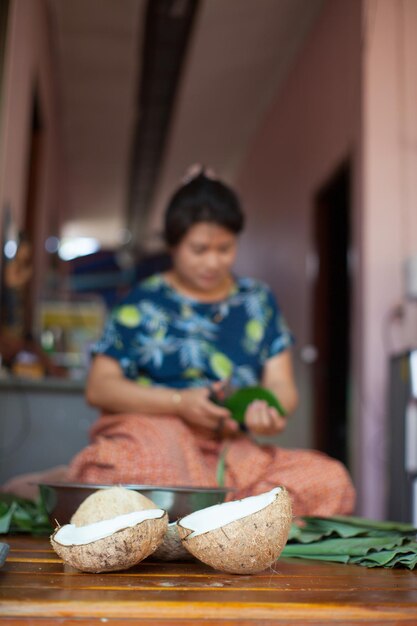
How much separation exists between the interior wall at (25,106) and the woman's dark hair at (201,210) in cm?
134

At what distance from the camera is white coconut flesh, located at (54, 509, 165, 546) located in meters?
0.94

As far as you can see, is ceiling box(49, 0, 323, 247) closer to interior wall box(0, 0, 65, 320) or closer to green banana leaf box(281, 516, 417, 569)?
interior wall box(0, 0, 65, 320)

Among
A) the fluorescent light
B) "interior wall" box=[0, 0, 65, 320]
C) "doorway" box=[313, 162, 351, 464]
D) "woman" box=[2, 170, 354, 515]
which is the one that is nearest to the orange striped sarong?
"woman" box=[2, 170, 354, 515]

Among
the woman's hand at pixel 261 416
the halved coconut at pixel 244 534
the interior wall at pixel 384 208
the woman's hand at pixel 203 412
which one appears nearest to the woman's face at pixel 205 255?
the woman's hand at pixel 203 412

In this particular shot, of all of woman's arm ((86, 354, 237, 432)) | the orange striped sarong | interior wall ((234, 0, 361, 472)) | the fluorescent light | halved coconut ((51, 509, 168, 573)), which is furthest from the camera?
the fluorescent light

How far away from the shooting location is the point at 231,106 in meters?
6.47

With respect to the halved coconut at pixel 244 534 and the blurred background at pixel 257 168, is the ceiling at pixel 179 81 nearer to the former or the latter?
the blurred background at pixel 257 168

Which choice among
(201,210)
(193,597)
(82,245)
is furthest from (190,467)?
(82,245)

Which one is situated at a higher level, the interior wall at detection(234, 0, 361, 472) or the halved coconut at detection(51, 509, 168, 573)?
the interior wall at detection(234, 0, 361, 472)

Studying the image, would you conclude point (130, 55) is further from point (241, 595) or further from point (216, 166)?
point (241, 595)

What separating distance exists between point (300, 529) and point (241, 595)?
0.60 metres

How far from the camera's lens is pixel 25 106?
4004 millimetres

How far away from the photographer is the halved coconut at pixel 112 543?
0.92 meters

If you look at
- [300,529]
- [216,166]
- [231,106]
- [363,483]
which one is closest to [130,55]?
[231,106]
